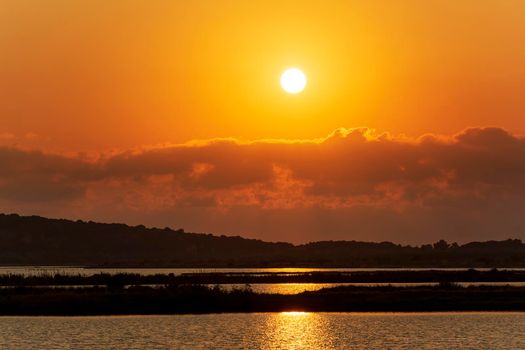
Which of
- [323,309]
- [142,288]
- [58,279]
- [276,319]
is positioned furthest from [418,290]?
[58,279]

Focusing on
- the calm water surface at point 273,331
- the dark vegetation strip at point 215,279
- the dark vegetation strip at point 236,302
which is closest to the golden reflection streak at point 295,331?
the calm water surface at point 273,331

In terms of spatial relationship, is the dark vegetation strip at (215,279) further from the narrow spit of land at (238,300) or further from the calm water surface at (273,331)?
the calm water surface at (273,331)

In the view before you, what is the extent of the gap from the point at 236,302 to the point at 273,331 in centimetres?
1350

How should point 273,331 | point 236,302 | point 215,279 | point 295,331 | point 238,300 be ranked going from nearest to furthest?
point 273,331 → point 295,331 → point 236,302 → point 238,300 → point 215,279

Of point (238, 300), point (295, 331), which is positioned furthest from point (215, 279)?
point (295, 331)

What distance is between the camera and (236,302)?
83.2 m

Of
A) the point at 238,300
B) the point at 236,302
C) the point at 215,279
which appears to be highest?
the point at 215,279

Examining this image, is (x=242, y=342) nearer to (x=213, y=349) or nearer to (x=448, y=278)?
(x=213, y=349)

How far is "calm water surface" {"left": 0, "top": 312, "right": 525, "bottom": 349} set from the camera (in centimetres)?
6203

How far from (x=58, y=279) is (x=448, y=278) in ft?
153

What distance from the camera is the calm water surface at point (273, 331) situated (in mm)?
62031

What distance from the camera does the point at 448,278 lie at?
408 ft

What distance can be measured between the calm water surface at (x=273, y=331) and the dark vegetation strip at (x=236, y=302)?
276 centimetres

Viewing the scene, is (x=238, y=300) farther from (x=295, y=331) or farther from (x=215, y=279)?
(x=215, y=279)
